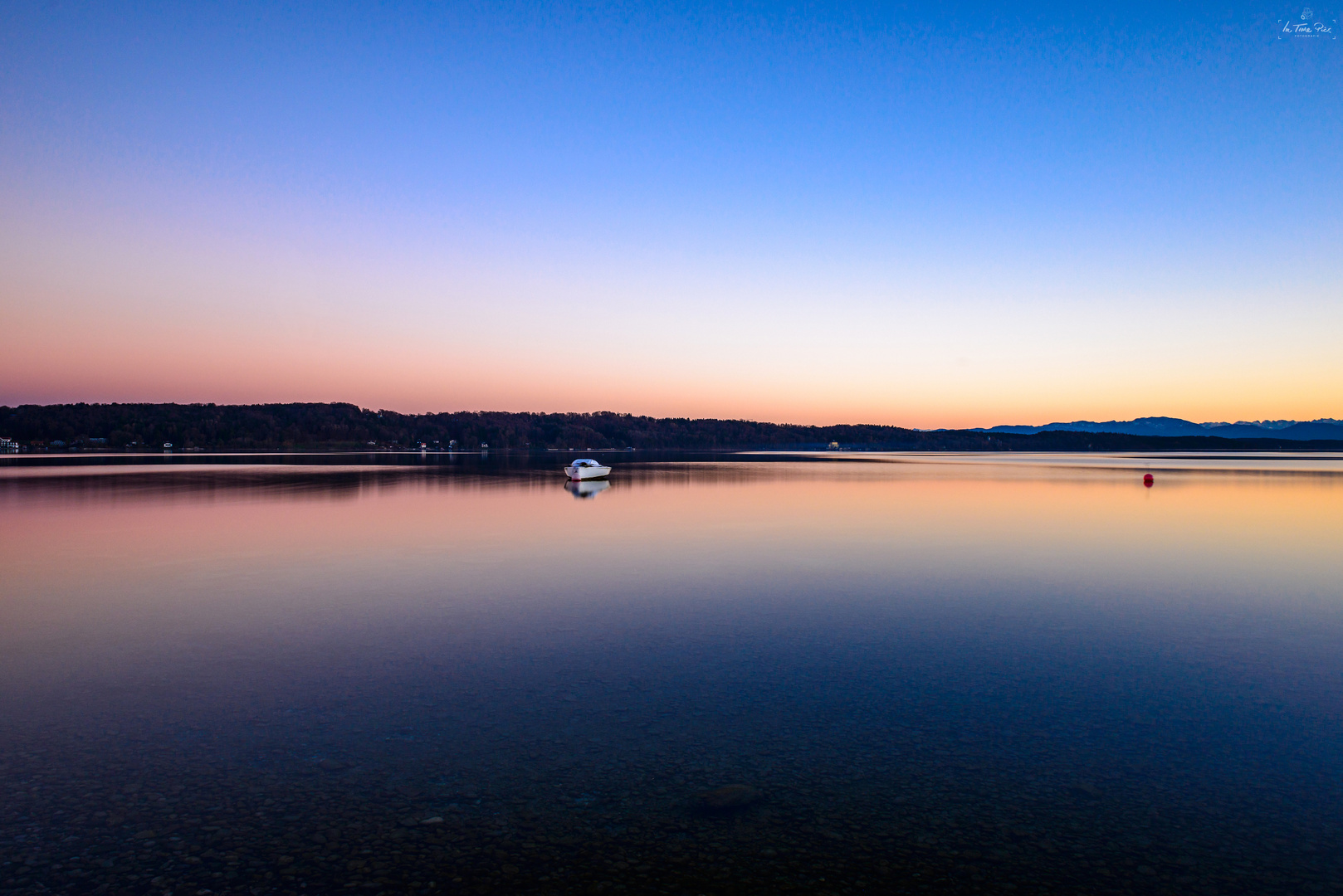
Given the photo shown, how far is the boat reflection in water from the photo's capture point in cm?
3881

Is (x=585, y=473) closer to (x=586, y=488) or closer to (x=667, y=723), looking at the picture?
(x=586, y=488)

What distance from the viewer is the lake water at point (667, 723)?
5.14 meters

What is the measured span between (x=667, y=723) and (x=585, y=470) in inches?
1613

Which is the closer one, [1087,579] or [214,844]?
[214,844]

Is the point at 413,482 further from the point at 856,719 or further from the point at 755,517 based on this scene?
the point at 856,719

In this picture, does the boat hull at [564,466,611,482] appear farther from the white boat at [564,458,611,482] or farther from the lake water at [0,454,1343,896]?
the lake water at [0,454,1343,896]

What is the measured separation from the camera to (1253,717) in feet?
25.6

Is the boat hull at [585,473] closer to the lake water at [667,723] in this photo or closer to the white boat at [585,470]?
the white boat at [585,470]

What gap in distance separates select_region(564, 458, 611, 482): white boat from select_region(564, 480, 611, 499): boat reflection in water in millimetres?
332

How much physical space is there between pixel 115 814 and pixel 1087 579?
15848 mm

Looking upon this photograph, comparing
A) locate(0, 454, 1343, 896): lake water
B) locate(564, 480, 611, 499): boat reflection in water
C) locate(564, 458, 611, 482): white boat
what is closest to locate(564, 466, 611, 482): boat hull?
locate(564, 458, 611, 482): white boat

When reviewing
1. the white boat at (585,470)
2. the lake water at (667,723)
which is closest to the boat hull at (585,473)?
the white boat at (585,470)

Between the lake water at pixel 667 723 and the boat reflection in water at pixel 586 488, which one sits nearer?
the lake water at pixel 667 723

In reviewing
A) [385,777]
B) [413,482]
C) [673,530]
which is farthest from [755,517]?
[413,482]
